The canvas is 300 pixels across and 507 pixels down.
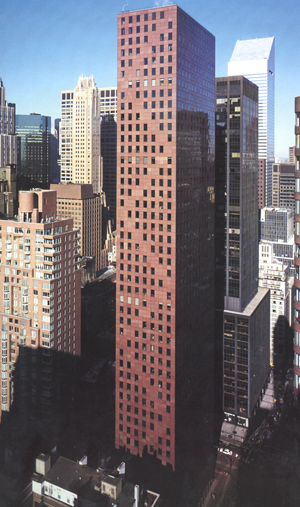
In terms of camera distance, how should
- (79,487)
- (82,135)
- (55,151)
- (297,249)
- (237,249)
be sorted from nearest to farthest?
(297,249) → (79,487) → (55,151) → (237,249) → (82,135)

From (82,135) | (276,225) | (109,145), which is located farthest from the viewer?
(276,225)

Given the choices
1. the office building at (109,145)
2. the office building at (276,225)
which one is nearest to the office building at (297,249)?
the office building at (109,145)

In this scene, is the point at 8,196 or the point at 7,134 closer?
the point at 7,134

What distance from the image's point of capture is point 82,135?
16406 mm

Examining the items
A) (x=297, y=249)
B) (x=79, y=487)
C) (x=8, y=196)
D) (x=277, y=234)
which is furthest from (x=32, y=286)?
(x=277, y=234)

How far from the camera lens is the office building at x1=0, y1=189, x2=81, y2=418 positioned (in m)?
10.6

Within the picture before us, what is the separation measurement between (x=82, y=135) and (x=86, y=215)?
9.64ft

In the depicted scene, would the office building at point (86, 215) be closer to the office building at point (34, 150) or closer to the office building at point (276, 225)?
the office building at point (34, 150)

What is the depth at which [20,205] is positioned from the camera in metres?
11.0

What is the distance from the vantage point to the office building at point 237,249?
15594 millimetres

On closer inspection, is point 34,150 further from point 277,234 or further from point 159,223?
point 277,234

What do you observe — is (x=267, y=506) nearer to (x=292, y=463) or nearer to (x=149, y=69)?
(x=292, y=463)

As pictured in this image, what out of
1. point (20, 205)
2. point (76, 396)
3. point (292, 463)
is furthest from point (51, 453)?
point (20, 205)

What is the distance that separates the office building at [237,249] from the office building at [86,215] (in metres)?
3.89
